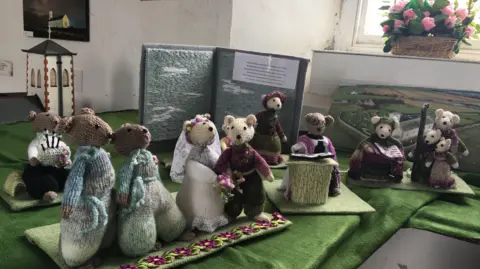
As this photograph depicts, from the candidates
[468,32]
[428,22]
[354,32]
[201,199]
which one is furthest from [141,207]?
[354,32]

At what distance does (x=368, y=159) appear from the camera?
37.4 inches

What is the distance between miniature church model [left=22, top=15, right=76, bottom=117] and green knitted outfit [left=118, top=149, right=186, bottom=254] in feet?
2.74

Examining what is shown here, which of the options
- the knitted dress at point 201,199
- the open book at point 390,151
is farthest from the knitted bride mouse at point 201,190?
the open book at point 390,151

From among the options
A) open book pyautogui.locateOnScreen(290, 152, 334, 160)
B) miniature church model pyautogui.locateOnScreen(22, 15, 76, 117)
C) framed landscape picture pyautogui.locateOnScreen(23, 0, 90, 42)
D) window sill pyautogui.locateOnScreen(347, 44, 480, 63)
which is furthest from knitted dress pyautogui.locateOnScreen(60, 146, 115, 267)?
framed landscape picture pyautogui.locateOnScreen(23, 0, 90, 42)

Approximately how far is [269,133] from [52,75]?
28.5 inches

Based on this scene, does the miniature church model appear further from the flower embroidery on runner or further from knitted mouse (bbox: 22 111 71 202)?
the flower embroidery on runner

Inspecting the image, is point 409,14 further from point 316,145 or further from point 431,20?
point 316,145

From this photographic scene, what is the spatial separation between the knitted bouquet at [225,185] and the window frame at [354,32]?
106cm

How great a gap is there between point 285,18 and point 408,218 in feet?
2.78

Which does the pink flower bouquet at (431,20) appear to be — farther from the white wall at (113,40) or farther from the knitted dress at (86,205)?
the knitted dress at (86,205)

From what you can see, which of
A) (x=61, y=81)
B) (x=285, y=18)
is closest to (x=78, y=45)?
(x=61, y=81)

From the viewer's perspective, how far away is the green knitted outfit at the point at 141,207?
562mm

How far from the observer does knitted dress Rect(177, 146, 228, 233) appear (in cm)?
65

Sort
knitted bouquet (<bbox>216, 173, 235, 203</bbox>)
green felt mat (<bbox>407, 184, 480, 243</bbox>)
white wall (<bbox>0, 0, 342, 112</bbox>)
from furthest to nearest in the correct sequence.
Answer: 1. white wall (<bbox>0, 0, 342, 112</bbox>)
2. green felt mat (<bbox>407, 184, 480, 243</bbox>)
3. knitted bouquet (<bbox>216, 173, 235, 203</bbox>)
